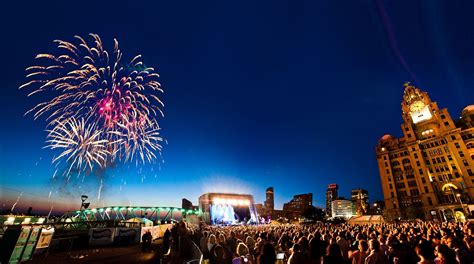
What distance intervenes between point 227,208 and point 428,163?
3085 inches

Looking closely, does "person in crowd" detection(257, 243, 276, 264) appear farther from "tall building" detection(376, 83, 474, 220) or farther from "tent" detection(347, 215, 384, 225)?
"tall building" detection(376, 83, 474, 220)

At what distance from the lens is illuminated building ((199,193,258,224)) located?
286ft

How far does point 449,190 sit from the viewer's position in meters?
72.1

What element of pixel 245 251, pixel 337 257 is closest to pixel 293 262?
pixel 337 257

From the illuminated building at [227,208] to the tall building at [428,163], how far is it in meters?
56.2

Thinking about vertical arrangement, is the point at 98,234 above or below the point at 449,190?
below

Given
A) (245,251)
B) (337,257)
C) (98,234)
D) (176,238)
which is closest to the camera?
(337,257)

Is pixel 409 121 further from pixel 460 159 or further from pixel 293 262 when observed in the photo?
pixel 293 262

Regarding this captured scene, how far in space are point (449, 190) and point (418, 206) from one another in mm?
11298

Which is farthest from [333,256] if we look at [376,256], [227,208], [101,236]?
[227,208]

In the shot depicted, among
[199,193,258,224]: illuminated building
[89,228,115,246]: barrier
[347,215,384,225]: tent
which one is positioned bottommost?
[89,228,115,246]: barrier

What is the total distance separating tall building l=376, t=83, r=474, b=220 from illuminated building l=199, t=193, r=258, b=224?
5616 cm

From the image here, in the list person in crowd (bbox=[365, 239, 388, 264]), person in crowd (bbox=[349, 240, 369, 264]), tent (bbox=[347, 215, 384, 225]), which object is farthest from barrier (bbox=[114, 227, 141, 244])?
tent (bbox=[347, 215, 384, 225])

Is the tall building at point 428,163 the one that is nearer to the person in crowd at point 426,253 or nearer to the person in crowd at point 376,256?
the person in crowd at point 376,256
